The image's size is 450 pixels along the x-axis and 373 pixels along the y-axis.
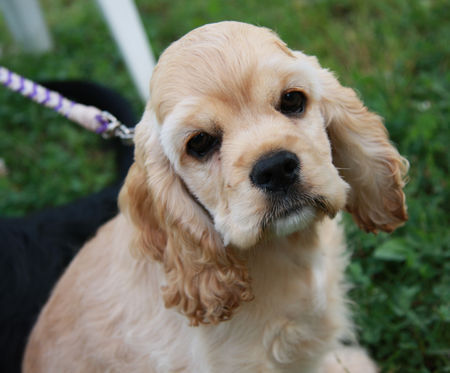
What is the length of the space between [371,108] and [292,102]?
209cm

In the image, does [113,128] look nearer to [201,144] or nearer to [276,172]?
[201,144]

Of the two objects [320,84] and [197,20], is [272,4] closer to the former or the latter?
[197,20]

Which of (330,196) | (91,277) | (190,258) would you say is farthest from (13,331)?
(330,196)

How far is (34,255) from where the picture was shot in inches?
126

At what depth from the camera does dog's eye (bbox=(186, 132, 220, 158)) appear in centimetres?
210

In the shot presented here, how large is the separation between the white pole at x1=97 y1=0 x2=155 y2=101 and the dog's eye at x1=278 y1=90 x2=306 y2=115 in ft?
7.79

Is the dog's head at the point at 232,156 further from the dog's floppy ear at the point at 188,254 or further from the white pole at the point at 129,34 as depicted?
the white pole at the point at 129,34

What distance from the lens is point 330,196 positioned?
6.80 ft

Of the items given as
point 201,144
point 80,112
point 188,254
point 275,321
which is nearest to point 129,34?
point 80,112

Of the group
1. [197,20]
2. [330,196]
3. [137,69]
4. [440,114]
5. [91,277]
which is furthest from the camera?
[197,20]

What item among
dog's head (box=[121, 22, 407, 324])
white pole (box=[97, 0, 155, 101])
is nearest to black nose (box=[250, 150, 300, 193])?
dog's head (box=[121, 22, 407, 324])

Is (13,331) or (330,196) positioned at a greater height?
(330,196)

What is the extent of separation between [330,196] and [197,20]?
389 cm

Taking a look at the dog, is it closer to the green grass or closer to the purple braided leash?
the purple braided leash
